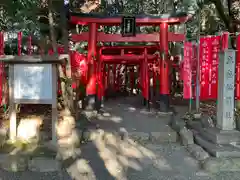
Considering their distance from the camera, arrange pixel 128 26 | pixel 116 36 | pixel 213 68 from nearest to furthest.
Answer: pixel 213 68
pixel 128 26
pixel 116 36

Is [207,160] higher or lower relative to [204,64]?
lower

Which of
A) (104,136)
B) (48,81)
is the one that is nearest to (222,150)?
(104,136)

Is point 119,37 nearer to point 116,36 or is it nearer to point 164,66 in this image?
point 116,36

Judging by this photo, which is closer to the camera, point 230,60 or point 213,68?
point 230,60

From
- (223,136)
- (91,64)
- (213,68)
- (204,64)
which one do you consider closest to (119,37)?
(91,64)

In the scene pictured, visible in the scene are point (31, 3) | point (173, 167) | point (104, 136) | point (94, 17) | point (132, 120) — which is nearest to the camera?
point (173, 167)

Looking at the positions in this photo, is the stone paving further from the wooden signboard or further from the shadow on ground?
the wooden signboard

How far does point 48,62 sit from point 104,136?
2248mm

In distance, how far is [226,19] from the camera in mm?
11500

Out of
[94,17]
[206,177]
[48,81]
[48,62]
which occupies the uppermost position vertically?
[94,17]

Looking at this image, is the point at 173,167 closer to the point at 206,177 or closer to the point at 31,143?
the point at 206,177

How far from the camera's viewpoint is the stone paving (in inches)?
200

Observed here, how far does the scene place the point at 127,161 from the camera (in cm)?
583

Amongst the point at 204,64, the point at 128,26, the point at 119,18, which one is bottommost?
the point at 204,64
